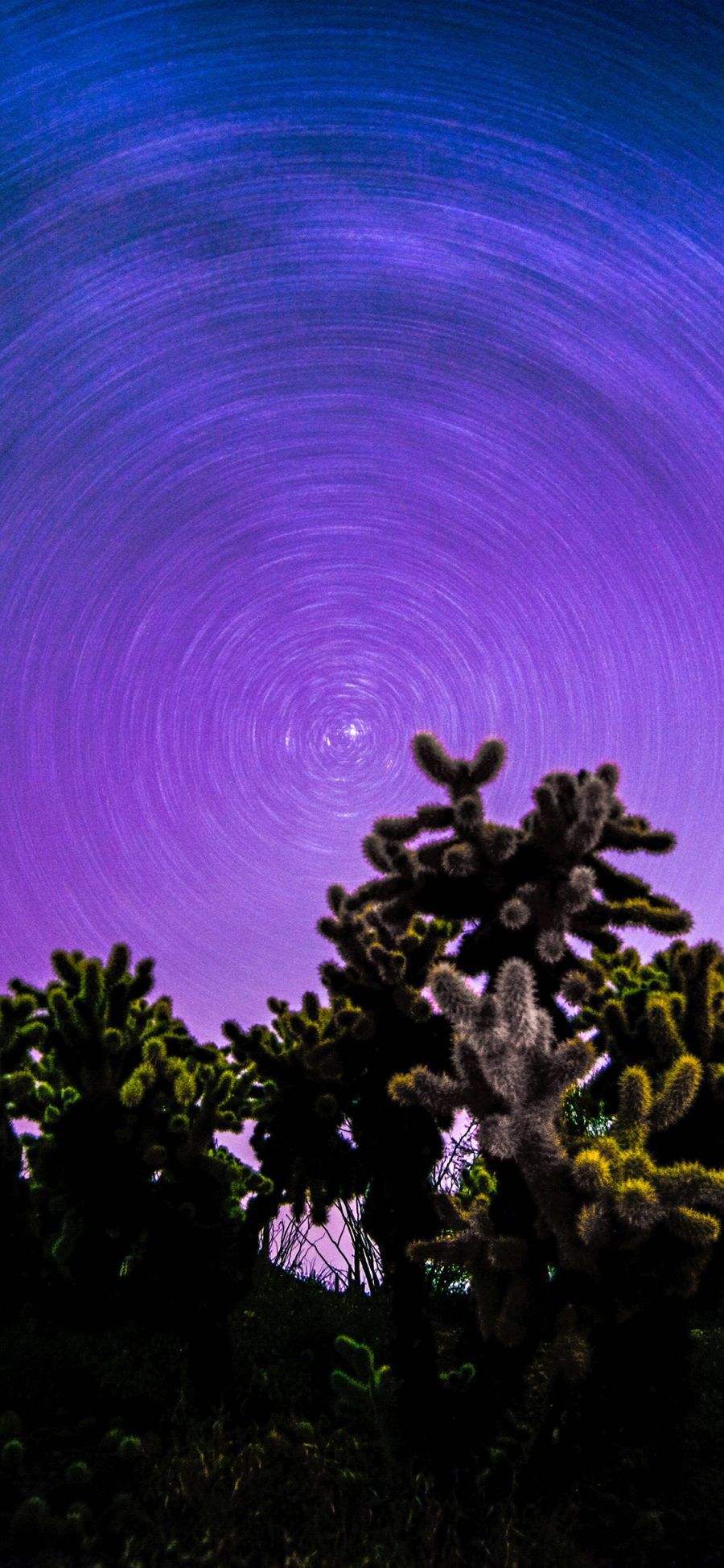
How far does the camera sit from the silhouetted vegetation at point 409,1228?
178 inches

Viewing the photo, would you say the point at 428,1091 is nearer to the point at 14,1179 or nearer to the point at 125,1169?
the point at 125,1169

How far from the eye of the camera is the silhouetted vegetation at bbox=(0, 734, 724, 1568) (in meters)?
4.53

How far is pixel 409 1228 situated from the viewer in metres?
6.88

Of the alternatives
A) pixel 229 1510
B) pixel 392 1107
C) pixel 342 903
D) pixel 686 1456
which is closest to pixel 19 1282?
pixel 229 1510

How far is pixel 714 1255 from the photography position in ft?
17.3

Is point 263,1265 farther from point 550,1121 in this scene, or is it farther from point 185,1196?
point 550,1121

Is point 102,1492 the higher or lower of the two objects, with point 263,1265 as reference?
lower

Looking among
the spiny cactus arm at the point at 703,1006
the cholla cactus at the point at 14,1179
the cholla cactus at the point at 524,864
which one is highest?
the cholla cactus at the point at 524,864

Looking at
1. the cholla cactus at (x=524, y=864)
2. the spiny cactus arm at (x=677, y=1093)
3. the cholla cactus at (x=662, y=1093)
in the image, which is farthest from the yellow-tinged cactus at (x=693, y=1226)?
the cholla cactus at (x=524, y=864)

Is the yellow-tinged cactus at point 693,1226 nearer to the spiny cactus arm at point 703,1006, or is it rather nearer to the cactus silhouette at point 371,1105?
the spiny cactus arm at point 703,1006

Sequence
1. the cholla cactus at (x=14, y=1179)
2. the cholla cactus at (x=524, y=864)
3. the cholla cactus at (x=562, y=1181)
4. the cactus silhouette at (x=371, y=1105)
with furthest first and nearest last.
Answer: the cholla cactus at (x=14, y=1179)
the cactus silhouette at (x=371, y=1105)
the cholla cactus at (x=524, y=864)
the cholla cactus at (x=562, y=1181)

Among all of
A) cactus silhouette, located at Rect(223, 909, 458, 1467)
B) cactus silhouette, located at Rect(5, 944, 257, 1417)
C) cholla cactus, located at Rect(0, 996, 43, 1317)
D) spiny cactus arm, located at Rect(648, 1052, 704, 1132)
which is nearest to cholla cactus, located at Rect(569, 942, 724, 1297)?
spiny cactus arm, located at Rect(648, 1052, 704, 1132)

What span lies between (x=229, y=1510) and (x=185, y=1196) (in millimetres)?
2167

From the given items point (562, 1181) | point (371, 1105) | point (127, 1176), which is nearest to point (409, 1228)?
point (371, 1105)
